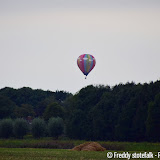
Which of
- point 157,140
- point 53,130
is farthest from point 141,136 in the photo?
point 53,130

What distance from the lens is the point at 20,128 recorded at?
99875 millimetres

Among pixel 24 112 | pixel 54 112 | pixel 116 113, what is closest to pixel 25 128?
pixel 116 113

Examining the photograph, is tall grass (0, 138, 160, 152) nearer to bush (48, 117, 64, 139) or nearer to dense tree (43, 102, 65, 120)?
bush (48, 117, 64, 139)

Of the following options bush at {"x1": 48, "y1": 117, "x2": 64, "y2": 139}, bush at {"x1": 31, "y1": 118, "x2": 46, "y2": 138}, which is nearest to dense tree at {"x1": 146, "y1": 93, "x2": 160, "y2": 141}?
bush at {"x1": 48, "y1": 117, "x2": 64, "y2": 139}

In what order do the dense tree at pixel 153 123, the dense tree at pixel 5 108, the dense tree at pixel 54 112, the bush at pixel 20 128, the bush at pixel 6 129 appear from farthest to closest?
the dense tree at pixel 5 108 < the dense tree at pixel 54 112 < the bush at pixel 6 129 < the bush at pixel 20 128 < the dense tree at pixel 153 123

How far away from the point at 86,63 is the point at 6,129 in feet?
56.6

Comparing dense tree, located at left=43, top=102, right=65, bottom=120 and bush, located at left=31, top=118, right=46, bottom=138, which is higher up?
dense tree, located at left=43, top=102, right=65, bottom=120

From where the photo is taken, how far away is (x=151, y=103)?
85.6 m

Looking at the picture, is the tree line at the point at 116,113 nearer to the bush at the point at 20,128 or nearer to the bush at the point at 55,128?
the bush at the point at 55,128

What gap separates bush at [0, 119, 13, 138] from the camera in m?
100

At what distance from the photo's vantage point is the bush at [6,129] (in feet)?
329

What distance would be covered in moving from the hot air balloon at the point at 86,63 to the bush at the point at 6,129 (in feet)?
49.8

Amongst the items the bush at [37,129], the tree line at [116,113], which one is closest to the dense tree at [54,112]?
the tree line at [116,113]

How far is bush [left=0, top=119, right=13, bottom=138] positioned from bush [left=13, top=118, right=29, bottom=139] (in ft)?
3.58
